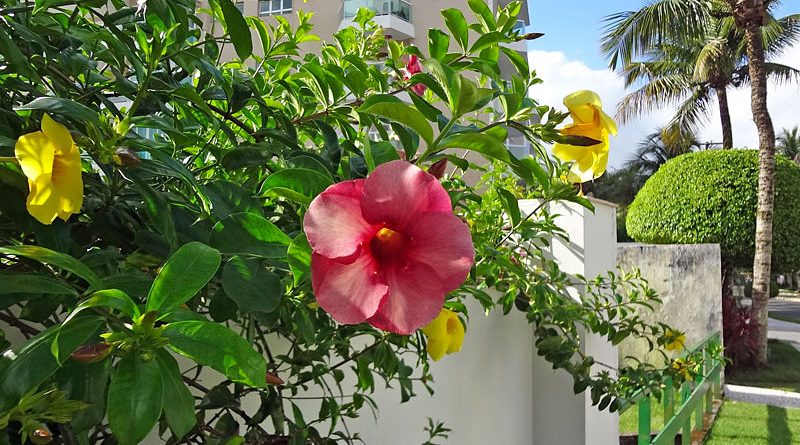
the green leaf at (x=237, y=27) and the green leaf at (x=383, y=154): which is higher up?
the green leaf at (x=237, y=27)

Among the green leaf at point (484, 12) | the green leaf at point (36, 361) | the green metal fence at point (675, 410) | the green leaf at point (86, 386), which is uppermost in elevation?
the green leaf at point (484, 12)

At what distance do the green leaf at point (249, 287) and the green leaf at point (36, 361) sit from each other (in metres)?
0.09

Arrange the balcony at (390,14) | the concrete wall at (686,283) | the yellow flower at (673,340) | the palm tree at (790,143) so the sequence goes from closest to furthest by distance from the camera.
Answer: the yellow flower at (673,340)
the concrete wall at (686,283)
the balcony at (390,14)
the palm tree at (790,143)

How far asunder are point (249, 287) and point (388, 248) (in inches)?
3.8

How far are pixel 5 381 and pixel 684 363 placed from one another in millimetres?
2282

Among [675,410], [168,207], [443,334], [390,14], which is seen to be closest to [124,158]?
[168,207]

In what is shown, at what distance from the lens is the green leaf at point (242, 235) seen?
41cm

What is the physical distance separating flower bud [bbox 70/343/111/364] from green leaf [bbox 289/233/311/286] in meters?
0.11

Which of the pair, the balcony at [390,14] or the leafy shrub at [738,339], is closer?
the leafy shrub at [738,339]

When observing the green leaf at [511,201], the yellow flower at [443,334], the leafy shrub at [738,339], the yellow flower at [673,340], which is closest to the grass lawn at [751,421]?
the leafy shrub at [738,339]

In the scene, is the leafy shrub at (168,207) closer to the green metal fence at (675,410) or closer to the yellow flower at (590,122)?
the yellow flower at (590,122)

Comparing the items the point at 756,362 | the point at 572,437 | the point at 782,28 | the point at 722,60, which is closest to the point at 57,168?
the point at 572,437

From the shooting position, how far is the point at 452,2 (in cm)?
1475

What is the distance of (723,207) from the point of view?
27.1 ft
